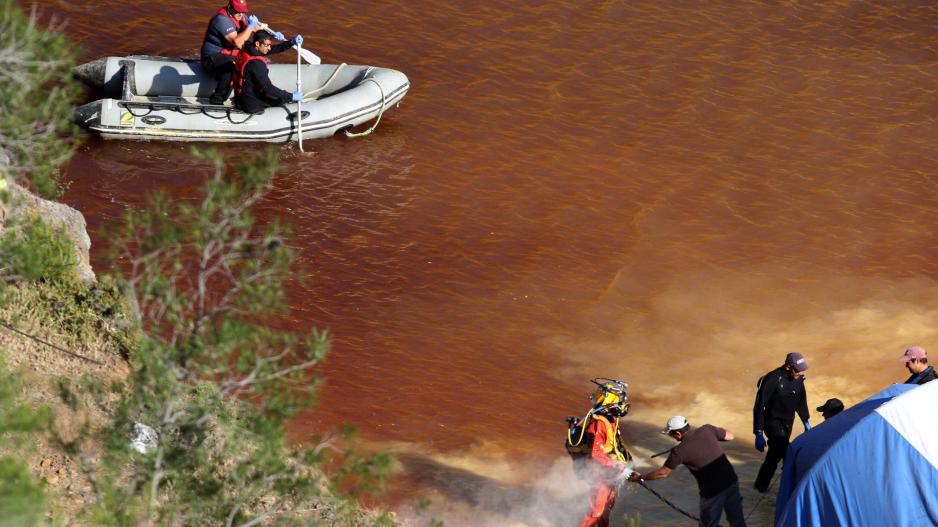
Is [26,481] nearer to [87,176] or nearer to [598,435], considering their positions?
[598,435]

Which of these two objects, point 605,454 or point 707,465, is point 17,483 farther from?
point 707,465

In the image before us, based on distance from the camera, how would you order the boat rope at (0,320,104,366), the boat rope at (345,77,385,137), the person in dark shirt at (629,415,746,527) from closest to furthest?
1. the person in dark shirt at (629,415,746,527)
2. the boat rope at (0,320,104,366)
3. the boat rope at (345,77,385,137)

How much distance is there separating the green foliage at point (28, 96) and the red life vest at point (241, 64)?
33.9 ft

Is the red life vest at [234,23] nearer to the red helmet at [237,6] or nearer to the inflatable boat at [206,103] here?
the red helmet at [237,6]

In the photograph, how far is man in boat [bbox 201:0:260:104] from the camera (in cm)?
1800

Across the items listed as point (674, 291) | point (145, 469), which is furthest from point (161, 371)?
point (674, 291)

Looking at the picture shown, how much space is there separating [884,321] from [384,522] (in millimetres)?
8852

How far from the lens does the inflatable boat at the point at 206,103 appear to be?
57.7ft

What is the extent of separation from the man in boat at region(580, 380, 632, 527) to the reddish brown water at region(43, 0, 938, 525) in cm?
85

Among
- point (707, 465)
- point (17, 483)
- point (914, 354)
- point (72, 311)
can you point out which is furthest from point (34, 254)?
point (914, 354)

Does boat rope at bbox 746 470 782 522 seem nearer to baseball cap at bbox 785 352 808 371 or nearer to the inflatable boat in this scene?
baseball cap at bbox 785 352 808 371

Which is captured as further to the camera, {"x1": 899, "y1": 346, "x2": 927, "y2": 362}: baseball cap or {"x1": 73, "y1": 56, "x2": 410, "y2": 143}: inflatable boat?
{"x1": 73, "y1": 56, "x2": 410, "y2": 143}: inflatable boat

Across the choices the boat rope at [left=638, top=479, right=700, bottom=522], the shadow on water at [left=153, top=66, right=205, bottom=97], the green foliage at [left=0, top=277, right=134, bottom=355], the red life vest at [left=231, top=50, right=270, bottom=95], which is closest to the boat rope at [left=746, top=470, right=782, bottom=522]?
the boat rope at [left=638, top=479, right=700, bottom=522]

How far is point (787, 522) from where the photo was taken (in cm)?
924
